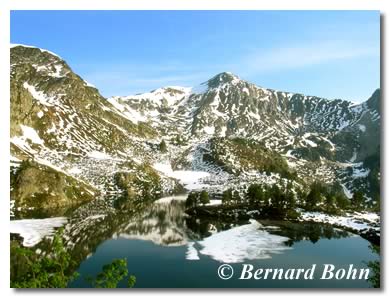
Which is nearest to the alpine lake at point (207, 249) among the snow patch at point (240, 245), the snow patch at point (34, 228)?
the snow patch at point (240, 245)

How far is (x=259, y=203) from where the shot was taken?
8894cm

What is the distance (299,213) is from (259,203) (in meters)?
13.7

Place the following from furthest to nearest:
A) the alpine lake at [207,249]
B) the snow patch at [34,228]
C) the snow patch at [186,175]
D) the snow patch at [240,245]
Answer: the snow patch at [186,175] → the snow patch at [34,228] → the snow patch at [240,245] → the alpine lake at [207,249]

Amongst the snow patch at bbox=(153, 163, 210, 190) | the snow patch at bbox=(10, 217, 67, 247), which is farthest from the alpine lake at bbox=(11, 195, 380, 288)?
the snow patch at bbox=(153, 163, 210, 190)

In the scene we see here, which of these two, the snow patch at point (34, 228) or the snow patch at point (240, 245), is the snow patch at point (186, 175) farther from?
the snow patch at point (240, 245)

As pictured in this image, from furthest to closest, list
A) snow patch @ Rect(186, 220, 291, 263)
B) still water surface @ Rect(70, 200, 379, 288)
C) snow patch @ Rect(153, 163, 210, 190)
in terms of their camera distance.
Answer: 1. snow patch @ Rect(153, 163, 210, 190)
2. snow patch @ Rect(186, 220, 291, 263)
3. still water surface @ Rect(70, 200, 379, 288)

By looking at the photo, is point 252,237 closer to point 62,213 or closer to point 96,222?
point 96,222

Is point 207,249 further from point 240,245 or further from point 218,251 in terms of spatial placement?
point 240,245

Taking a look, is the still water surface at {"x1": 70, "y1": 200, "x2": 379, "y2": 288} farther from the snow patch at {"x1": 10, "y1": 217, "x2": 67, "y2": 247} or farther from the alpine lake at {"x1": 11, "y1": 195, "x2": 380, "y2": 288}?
the snow patch at {"x1": 10, "y1": 217, "x2": 67, "y2": 247}

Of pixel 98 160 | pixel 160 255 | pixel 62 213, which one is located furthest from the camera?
pixel 98 160

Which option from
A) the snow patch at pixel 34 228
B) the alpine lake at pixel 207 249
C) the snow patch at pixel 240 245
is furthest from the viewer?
the snow patch at pixel 34 228
